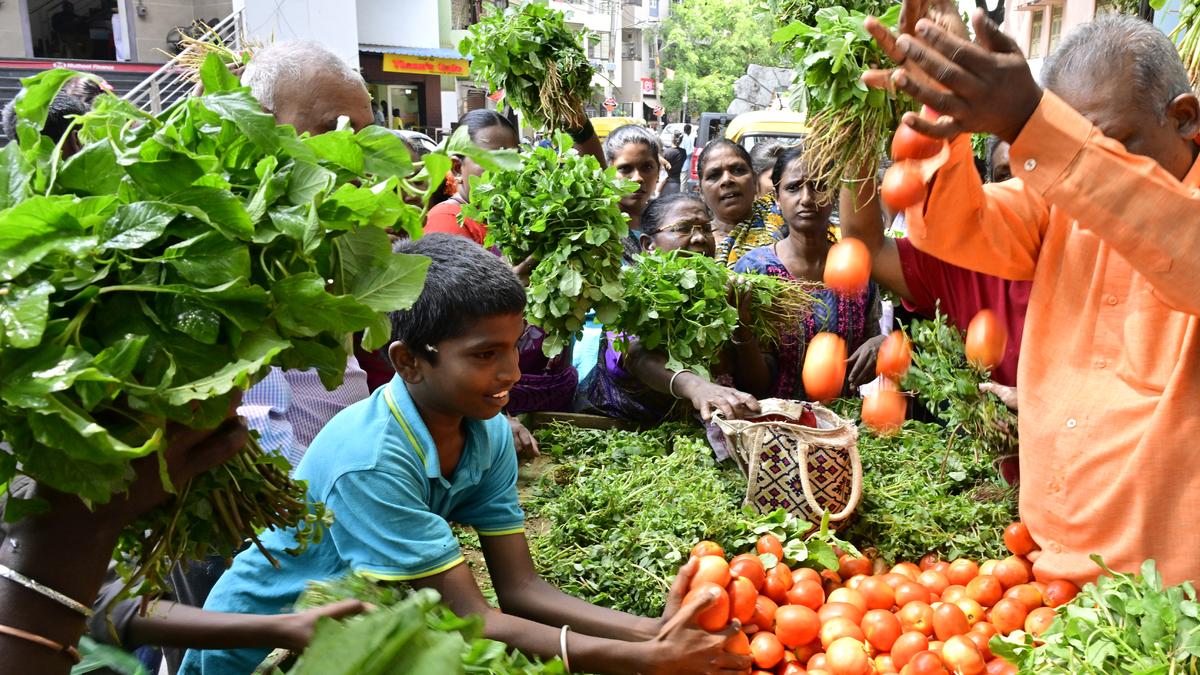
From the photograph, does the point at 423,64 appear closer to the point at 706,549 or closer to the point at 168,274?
the point at 706,549

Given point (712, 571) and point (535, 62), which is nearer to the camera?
point (712, 571)

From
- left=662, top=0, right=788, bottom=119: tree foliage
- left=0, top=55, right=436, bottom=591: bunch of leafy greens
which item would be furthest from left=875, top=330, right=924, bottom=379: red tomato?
left=662, top=0, right=788, bottom=119: tree foliage

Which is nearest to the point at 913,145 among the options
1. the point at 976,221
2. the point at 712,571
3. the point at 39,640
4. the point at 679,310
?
the point at 976,221

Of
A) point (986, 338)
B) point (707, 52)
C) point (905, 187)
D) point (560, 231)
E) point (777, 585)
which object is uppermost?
point (905, 187)

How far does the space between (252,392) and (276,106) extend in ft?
2.58

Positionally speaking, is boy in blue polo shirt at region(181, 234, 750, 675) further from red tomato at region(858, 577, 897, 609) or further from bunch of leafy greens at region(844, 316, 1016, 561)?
bunch of leafy greens at region(844, 316, 1016, 561)

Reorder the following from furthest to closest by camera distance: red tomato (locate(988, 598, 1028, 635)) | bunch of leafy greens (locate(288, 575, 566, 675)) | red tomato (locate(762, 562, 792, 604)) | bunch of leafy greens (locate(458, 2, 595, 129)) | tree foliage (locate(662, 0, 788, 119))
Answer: tree foliage (locate(662, 0, 788, 119)), bunch of leafy greens (locate(458, 2, 595, 129)), red tomato (locate(762, 562, 792, 604)), red tomato (locate(988, 598, 1028, 635)), bunch of leafy greens (locate(288, 575, 566, 675))

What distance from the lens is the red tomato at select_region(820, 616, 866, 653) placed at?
8.12ft

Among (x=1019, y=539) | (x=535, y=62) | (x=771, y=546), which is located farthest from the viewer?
(x=535, y=62)

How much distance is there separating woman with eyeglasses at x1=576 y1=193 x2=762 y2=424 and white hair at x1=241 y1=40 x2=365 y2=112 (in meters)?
1.62

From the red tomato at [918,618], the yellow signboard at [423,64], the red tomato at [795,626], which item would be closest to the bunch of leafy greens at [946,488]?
the red tomato at [918,618]

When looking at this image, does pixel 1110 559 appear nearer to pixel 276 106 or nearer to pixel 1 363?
pixel 1 363

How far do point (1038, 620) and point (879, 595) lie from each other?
0.46 metres

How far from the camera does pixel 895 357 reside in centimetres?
295
